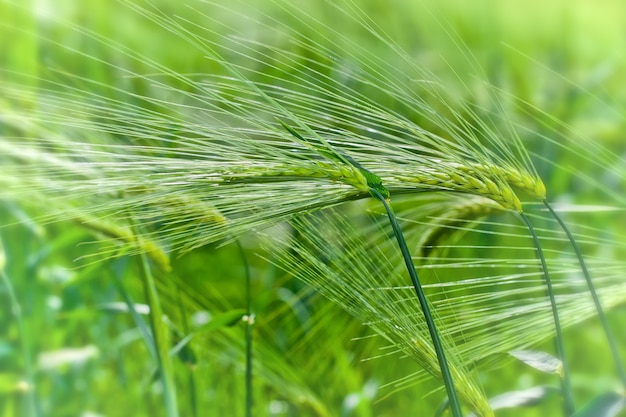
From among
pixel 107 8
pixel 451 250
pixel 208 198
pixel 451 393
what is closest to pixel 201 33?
pixel 107 8

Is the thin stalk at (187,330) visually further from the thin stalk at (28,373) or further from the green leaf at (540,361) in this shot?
the green leaf at (540,361)

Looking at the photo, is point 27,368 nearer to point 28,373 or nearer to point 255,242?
point 28,373

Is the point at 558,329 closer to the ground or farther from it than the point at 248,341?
farther from it

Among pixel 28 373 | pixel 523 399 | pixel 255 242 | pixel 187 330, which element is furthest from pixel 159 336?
pixel 523 399

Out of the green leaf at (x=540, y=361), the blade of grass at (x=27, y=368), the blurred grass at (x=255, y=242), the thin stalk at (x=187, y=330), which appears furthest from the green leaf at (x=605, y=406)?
the blade of grass at (x=27, y=368)

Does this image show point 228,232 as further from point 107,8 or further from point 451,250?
point 107,8

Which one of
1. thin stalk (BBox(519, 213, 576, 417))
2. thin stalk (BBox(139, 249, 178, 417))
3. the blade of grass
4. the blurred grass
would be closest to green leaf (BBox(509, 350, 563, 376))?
thin stalk (BBox(519, 213, 576, 417))
